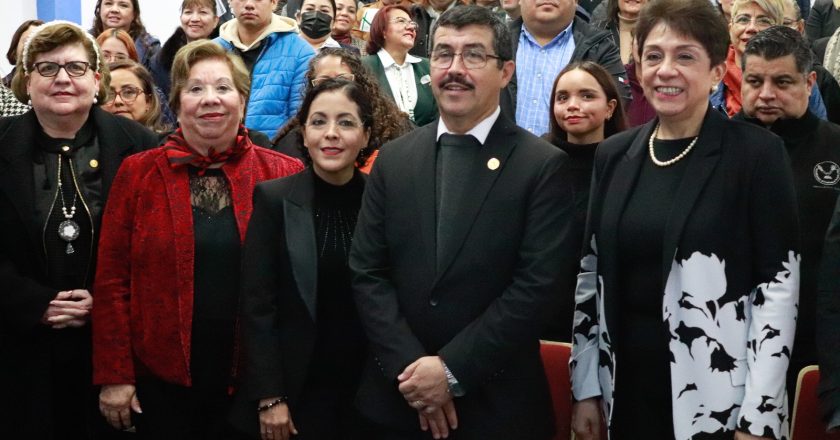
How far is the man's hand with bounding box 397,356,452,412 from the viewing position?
2.85 meters

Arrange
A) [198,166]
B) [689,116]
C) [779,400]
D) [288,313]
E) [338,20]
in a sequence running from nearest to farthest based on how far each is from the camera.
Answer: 1. [779,400]
2. [689,116]
3. [288,313]
4. [198,166]
5. [338,20]

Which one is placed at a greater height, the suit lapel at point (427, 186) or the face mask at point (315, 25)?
the face mask at point (315, 25)

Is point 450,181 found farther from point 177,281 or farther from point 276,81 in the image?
point 276,81

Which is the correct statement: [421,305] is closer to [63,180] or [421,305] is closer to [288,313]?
[288,313]

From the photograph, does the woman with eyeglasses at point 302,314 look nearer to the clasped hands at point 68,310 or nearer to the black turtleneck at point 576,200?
the clasped hands at point 68,310

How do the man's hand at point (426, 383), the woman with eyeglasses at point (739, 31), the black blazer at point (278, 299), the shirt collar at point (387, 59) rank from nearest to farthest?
the man's hand at point (426, 383) < the black blazer at point (278, 299) < the woman with eyeglasses at point (739, 31) < the shirt collar at point (387, 59)

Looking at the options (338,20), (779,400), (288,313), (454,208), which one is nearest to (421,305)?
(454,208)

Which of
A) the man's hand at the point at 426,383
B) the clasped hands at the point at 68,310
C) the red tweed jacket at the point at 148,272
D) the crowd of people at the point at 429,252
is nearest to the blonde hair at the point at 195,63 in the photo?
the crowd of people at the point at 429,252

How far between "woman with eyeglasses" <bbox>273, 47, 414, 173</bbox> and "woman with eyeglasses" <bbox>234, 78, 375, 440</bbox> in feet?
0.70

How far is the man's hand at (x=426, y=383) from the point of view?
9.34 feet

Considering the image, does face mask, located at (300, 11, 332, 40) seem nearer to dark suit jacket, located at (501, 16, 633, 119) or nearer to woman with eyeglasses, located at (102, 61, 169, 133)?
dark suit jacket, located at (501, 16, 633, 119)

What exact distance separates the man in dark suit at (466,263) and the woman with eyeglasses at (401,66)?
2.91 metres

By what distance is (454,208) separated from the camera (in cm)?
296

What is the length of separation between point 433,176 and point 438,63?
1.12 ft
